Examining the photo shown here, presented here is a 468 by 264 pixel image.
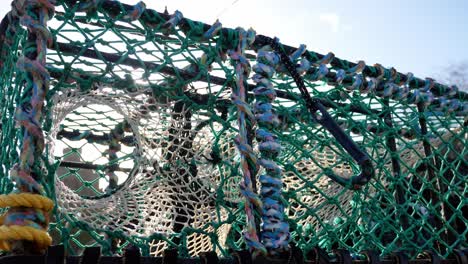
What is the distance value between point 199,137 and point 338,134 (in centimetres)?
61

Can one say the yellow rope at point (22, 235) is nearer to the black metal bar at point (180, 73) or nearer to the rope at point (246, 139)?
the rope at point (246, 139)

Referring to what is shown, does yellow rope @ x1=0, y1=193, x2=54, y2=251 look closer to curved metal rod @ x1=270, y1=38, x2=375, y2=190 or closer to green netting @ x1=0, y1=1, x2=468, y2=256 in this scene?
green netting @ x1=0, y1=1, x2=468, y2=256

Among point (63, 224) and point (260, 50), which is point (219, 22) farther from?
point (63, 224)

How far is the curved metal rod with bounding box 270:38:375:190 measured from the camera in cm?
125

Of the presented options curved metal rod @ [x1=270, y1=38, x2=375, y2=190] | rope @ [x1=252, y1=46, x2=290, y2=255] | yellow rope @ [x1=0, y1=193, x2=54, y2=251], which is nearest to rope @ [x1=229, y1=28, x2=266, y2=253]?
rope @ [x1=252, y1=46, x2=290, y2=255]

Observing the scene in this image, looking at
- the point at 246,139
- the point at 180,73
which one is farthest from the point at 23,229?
the point at 180,73

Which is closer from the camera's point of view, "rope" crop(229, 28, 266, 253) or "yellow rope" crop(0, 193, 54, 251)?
"yellow rope" crop(0, 193, 54, 251)

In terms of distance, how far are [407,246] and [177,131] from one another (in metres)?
0.89

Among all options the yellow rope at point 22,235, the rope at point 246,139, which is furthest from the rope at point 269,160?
the yellow rope at point 22,235

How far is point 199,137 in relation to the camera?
173 centimetres

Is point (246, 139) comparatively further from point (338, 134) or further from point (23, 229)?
point (23, 229)

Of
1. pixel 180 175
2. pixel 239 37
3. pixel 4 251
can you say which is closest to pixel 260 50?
pixel 239 37

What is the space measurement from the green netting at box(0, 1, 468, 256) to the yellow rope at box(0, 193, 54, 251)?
0.12 meters

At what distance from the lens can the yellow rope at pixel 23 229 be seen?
0.83 m
